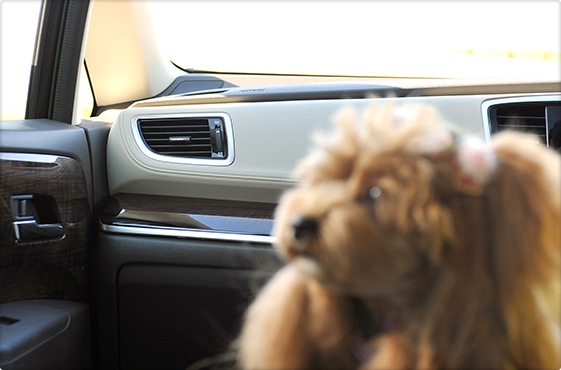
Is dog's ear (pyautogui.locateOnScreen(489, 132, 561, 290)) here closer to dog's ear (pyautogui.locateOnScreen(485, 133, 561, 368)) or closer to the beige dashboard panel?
dog's ear (pyautogui.locateOnScreen(485, 133, 561, 368))

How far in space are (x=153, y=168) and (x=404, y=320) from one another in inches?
71.9

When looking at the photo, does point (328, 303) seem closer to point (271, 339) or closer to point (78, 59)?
point (271, 339)

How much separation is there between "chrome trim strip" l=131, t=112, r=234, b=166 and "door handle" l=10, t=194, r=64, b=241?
1.67 feet

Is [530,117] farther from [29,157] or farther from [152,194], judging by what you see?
[29,157]

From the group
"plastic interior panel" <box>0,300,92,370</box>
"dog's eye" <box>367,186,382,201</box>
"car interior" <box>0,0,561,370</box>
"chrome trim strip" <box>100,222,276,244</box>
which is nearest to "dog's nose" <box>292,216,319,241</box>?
"dog's eye" <box>367,186,382,201</box>

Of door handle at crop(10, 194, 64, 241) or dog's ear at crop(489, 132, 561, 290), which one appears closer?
dog's ear at crop(489, 132, 561, 290)

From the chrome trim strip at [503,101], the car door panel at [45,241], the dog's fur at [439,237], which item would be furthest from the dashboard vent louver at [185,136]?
the dog's fur at [439,237]

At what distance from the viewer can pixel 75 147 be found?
2451mm

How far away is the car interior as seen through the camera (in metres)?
2.24

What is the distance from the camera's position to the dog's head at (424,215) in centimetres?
92

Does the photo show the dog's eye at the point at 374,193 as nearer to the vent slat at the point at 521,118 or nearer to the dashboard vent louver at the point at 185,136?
the vent slat at the point at 521,118

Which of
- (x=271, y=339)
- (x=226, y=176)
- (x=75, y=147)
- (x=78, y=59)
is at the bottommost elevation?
(x=271, y=339)

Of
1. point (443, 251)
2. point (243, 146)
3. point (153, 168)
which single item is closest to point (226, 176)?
point (243, 146)

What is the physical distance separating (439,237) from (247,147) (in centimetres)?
165
